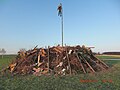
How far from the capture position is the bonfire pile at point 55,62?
14344 mm

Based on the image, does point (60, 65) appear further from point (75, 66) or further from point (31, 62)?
point (31, 62)

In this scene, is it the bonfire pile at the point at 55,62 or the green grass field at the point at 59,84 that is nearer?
the green grass field at the point at 59,84

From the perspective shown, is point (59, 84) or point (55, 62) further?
point (55, 62)

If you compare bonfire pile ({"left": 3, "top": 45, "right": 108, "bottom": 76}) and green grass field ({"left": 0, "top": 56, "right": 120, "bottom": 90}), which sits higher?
bonfire pile ({"left": 3, "top": 45, "right": 108, "bottom": 76})

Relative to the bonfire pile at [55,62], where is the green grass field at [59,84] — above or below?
below

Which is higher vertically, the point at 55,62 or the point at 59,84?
the point at 55,62

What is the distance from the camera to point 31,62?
632 inches

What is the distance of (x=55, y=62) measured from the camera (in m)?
15.4

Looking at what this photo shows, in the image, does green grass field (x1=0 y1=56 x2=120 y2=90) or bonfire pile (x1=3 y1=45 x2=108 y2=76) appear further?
bonfire pile (x1=3 y1=45 x2=108 y2=76)

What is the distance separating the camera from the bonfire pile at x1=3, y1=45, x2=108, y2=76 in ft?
47.1

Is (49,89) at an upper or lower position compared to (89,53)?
lower

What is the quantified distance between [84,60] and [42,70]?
12.1 ft

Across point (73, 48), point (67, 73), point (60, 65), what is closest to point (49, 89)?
point (67, 73)

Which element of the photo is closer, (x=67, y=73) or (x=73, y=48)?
(x=67, y=73)
